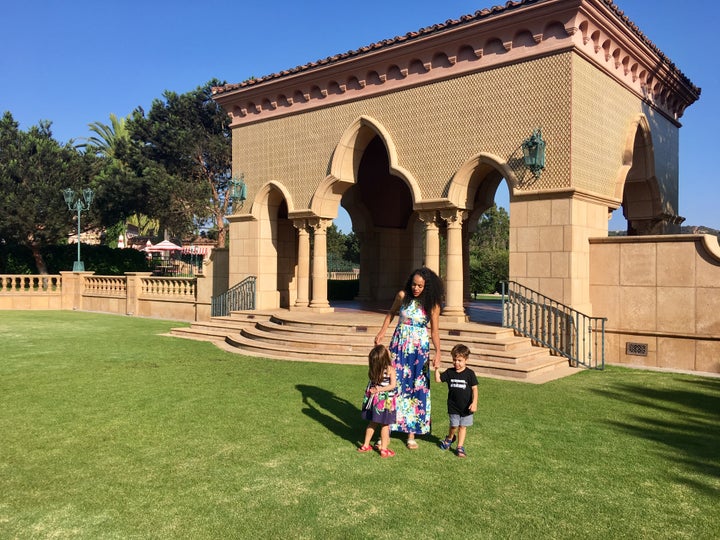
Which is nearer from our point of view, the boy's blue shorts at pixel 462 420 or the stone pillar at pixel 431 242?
the boy's blue shorts at pixel 462 420

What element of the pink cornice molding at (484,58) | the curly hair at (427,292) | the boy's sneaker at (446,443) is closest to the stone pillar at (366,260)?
the pink cornice molding at (484,58)

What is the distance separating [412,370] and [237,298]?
12.4 meters

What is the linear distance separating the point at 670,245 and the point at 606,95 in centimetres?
388

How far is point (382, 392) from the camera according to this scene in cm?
584

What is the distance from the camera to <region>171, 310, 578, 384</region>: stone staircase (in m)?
10.7

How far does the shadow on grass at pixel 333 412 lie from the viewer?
6.85 m

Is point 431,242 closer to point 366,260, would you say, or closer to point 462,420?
point 366,260

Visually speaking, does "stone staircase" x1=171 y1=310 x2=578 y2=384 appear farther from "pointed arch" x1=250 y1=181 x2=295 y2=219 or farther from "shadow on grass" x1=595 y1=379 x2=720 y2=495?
"pointed arch" x1=250 y1=181 x2=295 y2=219

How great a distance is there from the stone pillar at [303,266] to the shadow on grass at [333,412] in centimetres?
744

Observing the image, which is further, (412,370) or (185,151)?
(185,151)

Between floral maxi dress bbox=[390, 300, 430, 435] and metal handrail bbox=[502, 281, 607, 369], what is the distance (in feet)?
19.9

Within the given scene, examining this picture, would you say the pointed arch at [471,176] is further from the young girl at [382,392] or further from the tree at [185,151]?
the tree at [185,151]

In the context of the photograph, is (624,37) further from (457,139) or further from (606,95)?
(457,139)

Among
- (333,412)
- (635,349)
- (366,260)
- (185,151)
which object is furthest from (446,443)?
(185,151)
